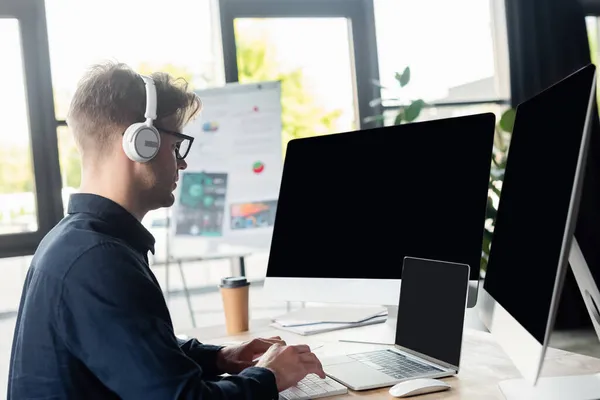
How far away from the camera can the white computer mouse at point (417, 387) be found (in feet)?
3.69

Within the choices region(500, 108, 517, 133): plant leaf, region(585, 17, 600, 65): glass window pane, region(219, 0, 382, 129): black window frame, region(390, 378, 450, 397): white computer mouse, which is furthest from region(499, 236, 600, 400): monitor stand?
region(585, 17, 600, 65): glass window pane

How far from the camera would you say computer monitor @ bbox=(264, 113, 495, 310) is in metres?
1.43

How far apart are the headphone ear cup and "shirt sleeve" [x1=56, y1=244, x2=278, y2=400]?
0.64 feet

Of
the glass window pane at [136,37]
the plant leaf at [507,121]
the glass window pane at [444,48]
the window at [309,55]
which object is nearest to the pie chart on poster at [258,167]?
the window at [309,55]

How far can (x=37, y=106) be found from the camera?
328 cm

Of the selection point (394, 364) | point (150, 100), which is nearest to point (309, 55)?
point (150, 100)

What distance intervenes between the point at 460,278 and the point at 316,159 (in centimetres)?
57

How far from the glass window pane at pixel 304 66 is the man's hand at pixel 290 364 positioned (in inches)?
102

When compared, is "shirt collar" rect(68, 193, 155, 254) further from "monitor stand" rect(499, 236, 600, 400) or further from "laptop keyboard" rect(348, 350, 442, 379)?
"monitor stand" rect(499, 236, 600, 400)

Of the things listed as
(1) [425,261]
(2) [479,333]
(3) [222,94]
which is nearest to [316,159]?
(1) [425,261]

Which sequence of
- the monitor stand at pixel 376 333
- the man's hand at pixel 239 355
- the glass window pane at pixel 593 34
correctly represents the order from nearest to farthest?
the man's hand at pixel 239 355 < the monitor stand at pixel 376 333 < the glass window pane at pixel 593 34

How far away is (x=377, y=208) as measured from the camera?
1586 mm

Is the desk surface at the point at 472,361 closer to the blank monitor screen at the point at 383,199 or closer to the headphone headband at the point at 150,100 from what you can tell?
the blank monitor screen at the point at 383,199

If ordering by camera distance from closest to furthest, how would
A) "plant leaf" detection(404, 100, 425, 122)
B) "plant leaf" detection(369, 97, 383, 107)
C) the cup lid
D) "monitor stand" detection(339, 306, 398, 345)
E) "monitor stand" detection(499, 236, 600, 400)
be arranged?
"monitor stand" detection(499, 236, 600, 400)
"monitor stand" detection(339, 306, 398, 345)
the cup lid
"plant leaf" detection(404, 100, 425, 122)
"plant leaf" detection(369, 97, 383, 107)
